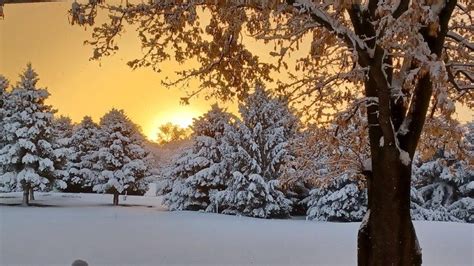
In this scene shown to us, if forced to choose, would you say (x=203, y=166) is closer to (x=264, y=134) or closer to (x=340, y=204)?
(x=264, y=134)

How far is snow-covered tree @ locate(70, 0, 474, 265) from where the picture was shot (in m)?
3.10

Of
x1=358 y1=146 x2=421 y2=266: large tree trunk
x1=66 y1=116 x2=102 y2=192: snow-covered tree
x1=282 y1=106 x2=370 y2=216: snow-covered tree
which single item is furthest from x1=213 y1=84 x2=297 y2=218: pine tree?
x1=358 y1=146 x2=421 y2=266: large tree trunk

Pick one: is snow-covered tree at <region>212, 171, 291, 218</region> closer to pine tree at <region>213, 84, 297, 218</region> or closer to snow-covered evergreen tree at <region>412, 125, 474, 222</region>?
pine tree at <region>213, 84, 297, 218</region>

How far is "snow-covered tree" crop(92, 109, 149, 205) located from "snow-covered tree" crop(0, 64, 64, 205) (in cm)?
190

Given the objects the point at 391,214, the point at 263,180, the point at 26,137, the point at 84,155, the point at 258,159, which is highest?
the point at 26,137

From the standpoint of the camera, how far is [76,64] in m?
8.41

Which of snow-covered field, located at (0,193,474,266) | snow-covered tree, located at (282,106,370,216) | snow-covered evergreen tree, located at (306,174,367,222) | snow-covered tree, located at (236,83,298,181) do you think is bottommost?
snow-covered field, located at (0,193,474,266)

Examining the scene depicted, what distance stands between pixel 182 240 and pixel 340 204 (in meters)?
6.81

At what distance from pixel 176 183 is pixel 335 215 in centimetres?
493

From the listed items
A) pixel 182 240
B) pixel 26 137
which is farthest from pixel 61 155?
pixel 182 240

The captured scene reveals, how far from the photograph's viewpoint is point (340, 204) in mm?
14195

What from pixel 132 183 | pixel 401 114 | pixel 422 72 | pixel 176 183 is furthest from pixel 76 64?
pixel 132 183

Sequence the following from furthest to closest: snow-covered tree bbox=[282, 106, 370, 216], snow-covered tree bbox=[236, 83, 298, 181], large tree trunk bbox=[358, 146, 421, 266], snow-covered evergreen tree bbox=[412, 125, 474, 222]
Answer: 1. snow-covered evergreen tree bbox=[412, 125, 474, 222]
2. snow-covered tree bbox=[236, 83, 298, 181]
3. snow-covered tree bbox=[282, 106, 370, 216]
4. large tree trunk bbox=[358, 146, 421, 266]

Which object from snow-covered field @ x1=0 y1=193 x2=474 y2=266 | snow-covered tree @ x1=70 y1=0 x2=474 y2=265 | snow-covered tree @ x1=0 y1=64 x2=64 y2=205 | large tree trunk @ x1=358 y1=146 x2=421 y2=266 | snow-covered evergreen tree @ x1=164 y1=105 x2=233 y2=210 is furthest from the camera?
snow-covered tree @ x1=0 y1=64 x2=64 y2=205
